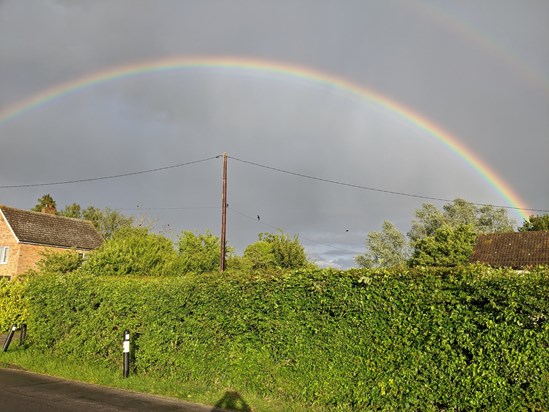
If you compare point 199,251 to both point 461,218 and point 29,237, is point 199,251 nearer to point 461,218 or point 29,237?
point 29,237

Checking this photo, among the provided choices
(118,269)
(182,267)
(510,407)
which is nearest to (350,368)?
(510,407)

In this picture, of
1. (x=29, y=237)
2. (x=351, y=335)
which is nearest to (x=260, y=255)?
(x=29, y=237)

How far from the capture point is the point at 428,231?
69812mm

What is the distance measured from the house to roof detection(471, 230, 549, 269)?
3713 centimetres

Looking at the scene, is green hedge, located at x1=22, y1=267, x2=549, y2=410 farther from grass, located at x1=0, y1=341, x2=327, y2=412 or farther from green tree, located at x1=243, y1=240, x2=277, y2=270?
green tree, located at x1=243, y1=240, x2=277, y2=270

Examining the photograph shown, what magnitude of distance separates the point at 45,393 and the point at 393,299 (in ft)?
24.2

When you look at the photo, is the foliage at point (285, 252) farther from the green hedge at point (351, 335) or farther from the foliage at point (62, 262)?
the green hedge at point (351, 335)

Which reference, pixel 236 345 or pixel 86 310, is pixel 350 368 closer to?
pixel 236 345

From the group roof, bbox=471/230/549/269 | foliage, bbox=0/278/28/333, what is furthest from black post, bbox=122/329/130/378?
roof, bbox=471/230/549/269

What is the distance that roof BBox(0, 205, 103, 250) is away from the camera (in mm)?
44531

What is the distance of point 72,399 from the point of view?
8695 mm

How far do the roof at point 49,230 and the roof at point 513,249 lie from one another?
41312mm

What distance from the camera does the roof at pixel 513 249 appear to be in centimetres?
3522

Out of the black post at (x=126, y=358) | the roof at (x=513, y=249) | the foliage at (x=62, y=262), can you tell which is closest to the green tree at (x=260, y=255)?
the foliage at (x=62, y=262)
